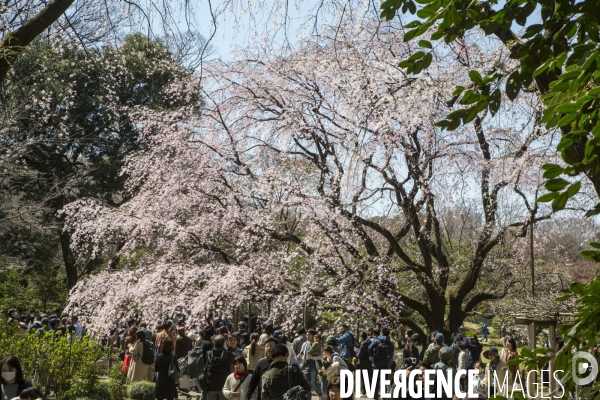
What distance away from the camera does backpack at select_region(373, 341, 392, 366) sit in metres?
11.7

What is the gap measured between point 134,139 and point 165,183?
9.45 meters

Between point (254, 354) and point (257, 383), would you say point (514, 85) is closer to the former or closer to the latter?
point (257, 383)

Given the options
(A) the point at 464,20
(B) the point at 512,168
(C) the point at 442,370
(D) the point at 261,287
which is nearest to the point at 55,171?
(D) the point at 261,287

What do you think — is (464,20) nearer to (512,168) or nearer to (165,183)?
(512,168)

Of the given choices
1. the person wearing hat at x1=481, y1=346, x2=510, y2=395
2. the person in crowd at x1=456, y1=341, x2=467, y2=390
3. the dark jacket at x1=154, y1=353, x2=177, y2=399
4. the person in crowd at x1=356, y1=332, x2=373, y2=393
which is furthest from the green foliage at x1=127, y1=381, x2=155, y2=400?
the person wearing hat at x1=481, y1=346, x2=510, y2=395

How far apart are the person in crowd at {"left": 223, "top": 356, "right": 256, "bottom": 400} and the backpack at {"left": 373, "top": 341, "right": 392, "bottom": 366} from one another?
15.1 feet

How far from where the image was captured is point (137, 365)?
13016 mm

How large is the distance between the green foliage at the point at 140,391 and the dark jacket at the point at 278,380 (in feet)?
20.9

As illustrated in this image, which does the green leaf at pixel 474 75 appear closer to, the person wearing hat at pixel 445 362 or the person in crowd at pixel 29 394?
the person in crowd at pixel 29 394

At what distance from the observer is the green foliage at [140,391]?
12026 mm

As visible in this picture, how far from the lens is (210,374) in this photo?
337 inches

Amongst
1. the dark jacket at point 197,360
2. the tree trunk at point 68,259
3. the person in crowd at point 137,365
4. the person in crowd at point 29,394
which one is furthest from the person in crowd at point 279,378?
the tree trunk at point 68,259

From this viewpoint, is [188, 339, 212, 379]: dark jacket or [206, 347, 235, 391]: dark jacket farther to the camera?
[188, 339, 212, 379]: dark jacket

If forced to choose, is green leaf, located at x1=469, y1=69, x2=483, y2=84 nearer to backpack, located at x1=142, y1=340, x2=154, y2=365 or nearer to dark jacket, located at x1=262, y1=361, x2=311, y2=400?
dark jacket, located at x1=262, y1=361, x2=311, y2=400
